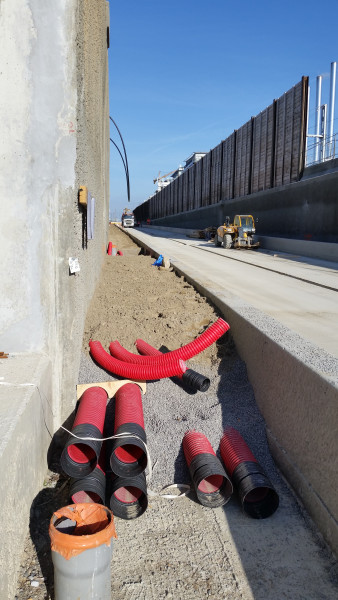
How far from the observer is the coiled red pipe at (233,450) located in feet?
13.4

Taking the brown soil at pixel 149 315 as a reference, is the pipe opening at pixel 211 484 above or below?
below

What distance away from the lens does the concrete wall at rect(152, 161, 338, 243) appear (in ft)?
70.2

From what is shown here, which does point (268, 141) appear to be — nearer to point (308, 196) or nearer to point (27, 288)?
point (308, 196)

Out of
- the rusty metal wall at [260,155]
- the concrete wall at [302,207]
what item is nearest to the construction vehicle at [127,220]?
the rusty metal wall at [260,155]

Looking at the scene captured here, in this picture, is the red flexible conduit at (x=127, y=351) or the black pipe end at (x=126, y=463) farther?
the red flexible conduit at (x=127, y=351)

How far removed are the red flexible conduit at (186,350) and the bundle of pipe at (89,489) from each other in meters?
1.82

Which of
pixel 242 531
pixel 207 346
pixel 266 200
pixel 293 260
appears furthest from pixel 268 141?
pixel 242 531

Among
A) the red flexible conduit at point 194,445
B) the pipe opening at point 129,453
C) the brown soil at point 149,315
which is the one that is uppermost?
the brown soil at point 149,315

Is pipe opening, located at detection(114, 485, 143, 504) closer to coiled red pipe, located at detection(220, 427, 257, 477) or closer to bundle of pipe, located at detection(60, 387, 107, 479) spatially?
bundle of pipe, located at detection(60, 387, 107, 479)

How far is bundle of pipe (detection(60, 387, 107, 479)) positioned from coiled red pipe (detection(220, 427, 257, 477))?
120 cm

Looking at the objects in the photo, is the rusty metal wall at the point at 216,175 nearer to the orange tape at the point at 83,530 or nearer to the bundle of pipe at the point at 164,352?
the bundle of pipe at the point at 164,352

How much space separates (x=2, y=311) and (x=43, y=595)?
2561 mm

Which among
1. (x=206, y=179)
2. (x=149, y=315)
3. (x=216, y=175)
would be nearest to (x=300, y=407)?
(x=149, y=315)

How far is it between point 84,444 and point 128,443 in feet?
1.55
